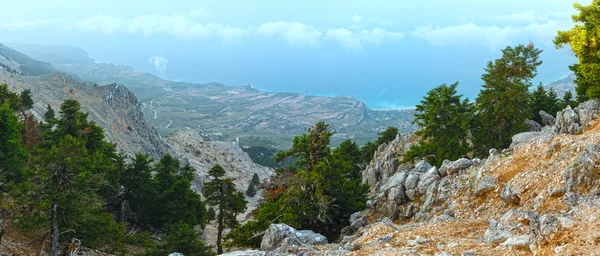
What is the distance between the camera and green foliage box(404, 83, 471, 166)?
42.5m

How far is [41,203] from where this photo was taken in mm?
24656

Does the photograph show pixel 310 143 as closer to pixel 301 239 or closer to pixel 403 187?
pixel 403 187

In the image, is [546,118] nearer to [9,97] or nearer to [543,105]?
[543,105]

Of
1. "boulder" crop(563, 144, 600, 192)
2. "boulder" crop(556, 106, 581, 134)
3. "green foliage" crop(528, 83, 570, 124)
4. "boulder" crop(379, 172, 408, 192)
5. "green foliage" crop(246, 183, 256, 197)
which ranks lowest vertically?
"green foliage" crop(246, 183, 256, 197)

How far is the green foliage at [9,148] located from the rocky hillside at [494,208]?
29195 millimetres

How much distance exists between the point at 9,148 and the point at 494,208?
40983 millimetres

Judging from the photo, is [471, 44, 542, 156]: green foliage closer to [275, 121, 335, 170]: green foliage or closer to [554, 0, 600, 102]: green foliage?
[554, 0, 600, 102]: green foliage

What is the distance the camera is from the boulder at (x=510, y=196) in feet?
67.6

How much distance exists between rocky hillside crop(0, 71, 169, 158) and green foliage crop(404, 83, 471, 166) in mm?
78955

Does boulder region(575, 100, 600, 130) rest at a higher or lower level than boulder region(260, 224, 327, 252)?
higher

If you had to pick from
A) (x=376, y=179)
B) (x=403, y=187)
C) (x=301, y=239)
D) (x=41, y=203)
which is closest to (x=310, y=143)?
(x=403, y=187)

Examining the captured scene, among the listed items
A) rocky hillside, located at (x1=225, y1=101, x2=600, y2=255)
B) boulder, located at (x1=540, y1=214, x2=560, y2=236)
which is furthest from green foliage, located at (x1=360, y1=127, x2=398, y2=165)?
boulder, located at (x1=540, y1=214, x2=560, y2=236)

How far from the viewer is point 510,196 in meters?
20.8

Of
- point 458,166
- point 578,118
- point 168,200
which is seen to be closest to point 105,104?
point 168,200
